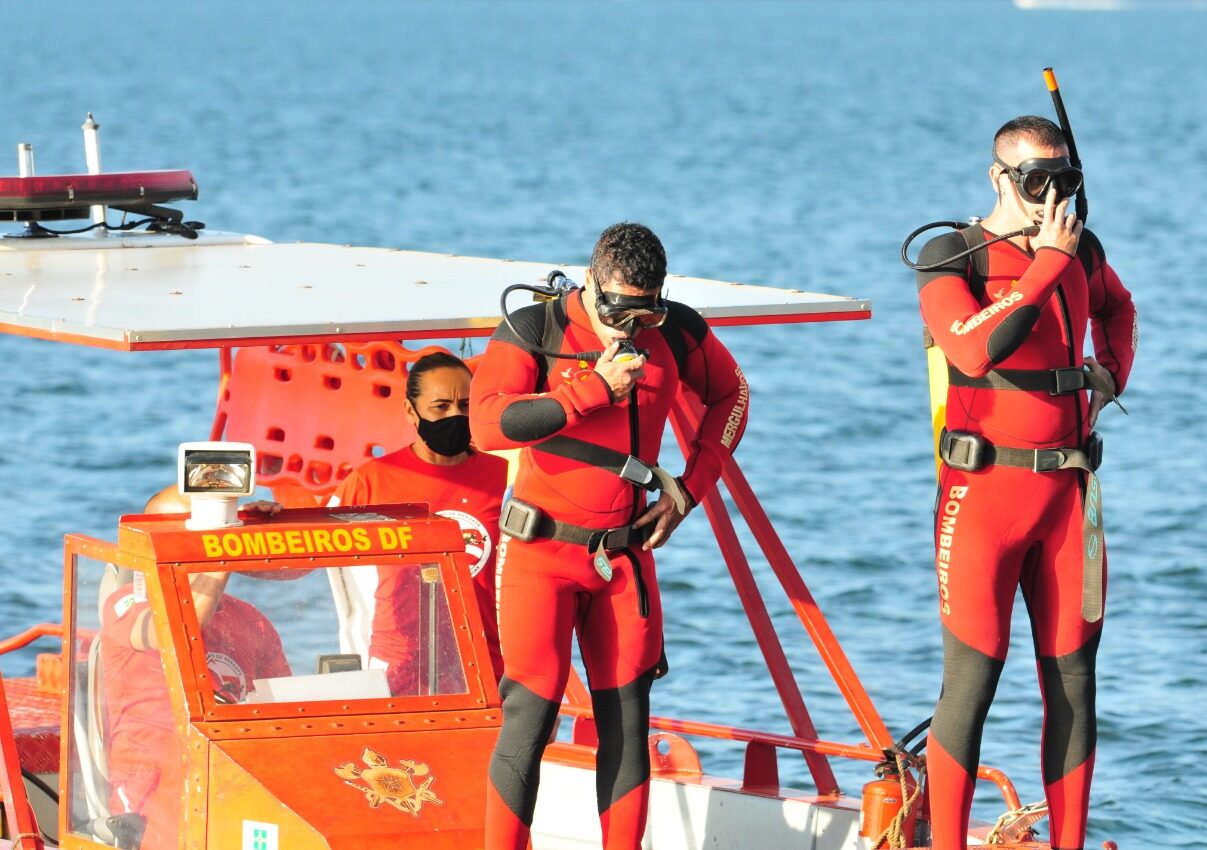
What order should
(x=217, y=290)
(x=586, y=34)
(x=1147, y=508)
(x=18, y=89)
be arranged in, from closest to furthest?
(x=217, y=290), (x=1147, y=508), (x=18, y=89), (x=586, y=34)

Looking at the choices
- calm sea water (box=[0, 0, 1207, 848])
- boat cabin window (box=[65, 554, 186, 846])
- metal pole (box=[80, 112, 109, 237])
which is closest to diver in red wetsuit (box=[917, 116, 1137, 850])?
boat cabin window (box=[65, 554, 186, 846])

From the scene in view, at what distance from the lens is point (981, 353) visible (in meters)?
5.79

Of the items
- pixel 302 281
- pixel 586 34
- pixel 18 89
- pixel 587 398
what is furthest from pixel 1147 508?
pixel 586 34

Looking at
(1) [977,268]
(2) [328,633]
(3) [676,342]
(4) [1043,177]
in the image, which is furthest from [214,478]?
(4) [1043,177]

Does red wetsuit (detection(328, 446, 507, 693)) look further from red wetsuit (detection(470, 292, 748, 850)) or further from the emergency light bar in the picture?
the emergency light bar

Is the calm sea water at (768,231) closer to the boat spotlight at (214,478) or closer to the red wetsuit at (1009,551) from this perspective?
the red wetsuit at (1009,551)

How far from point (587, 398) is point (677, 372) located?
43cm

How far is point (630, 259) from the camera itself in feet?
18.5

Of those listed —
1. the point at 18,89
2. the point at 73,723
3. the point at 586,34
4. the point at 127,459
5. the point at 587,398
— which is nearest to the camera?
the point at 587,398

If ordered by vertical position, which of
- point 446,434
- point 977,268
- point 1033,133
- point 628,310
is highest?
point 1033,133

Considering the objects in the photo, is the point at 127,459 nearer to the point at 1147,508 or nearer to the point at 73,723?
the point at 1147,508

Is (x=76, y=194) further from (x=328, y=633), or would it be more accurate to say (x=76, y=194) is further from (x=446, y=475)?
(x=328, y=633)

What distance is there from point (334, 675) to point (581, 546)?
2.46 feet

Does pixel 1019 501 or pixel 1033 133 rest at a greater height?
pixel 1033 133
